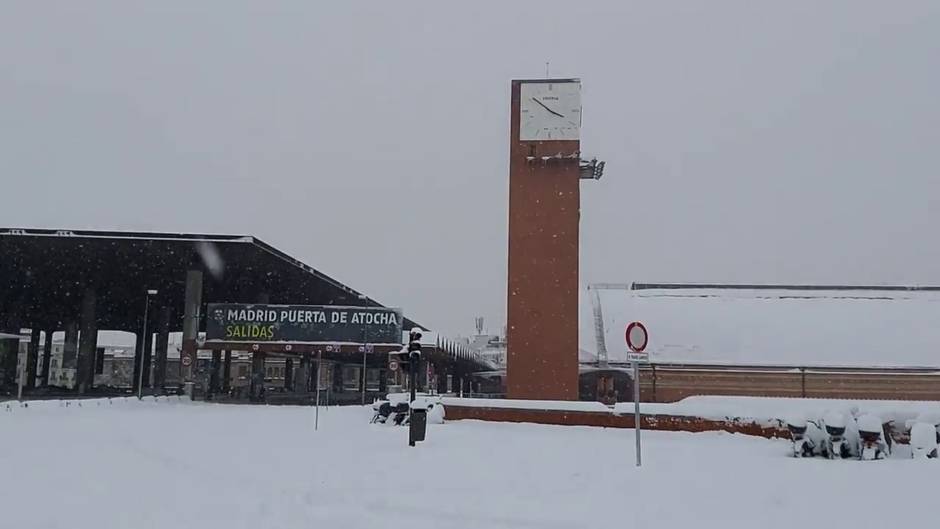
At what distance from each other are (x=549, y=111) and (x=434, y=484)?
75.8 feet

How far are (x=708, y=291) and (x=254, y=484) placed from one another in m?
43.9

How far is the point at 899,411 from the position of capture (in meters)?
18.1

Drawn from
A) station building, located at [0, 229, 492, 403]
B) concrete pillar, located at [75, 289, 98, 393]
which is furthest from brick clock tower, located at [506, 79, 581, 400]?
concrete pillar, located at [75, 289, 98, 393]

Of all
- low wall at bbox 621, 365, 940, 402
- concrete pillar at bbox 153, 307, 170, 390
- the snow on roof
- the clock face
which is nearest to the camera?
the clock face

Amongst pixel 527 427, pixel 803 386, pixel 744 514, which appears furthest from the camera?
pixel 803 386

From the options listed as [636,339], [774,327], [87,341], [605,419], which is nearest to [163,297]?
[87,341]

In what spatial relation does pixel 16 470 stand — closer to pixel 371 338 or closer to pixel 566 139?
pixel 566 139

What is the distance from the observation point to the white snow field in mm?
9461

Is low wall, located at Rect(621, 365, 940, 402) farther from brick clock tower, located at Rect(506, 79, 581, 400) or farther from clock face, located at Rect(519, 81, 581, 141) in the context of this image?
clock face, located at Rect(519, 81, 581, 141)

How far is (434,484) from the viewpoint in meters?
12.2

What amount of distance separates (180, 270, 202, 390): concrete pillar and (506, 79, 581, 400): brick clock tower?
58.7ft

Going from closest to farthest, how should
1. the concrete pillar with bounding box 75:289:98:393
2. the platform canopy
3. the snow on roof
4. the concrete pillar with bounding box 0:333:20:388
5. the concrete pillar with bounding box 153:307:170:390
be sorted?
the platform canopy < the snow on roof < the concrete pillar with bounding box 75:289:98:393 < the concrete pillar with bounding box 0:333:20:388 < the concrete pillar with bounding box 153:307:170:390

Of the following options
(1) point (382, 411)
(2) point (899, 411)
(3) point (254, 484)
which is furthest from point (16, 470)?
(2) point (899, 411)

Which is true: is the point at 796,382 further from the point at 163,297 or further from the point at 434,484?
the point at 163,297
